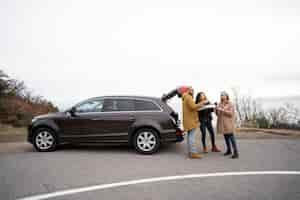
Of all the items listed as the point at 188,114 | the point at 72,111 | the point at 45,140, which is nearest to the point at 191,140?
the point at 188,114

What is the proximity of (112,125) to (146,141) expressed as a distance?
110 centimetres

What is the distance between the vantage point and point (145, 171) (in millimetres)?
4422

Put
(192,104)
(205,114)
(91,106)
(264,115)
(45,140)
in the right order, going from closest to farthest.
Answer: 1. (192,104)
2. (205,114)
3. (45,140)
4. (91,106)
5. (264,115)

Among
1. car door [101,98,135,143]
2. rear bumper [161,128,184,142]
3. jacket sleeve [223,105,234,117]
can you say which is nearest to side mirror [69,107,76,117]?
car door [101,98,135,143]

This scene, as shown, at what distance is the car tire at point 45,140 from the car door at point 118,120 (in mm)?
1501

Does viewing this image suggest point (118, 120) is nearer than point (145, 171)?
No

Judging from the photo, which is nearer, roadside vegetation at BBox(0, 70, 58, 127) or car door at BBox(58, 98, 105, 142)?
car door at BBox(58, 98, 105, 142)

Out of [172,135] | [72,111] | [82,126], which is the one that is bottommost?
[172,135]

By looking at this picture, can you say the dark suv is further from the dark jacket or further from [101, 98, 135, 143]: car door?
the dark jacket

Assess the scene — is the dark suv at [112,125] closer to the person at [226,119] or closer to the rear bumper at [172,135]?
the rear bumper at [172,135]

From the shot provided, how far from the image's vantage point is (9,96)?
38.1ft

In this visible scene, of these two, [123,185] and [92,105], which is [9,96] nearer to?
[92,105]

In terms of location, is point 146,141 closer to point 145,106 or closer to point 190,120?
point 145,106

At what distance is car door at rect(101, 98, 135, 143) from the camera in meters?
5.93
